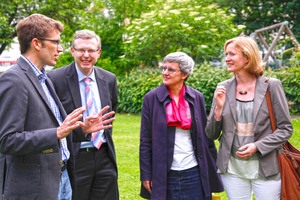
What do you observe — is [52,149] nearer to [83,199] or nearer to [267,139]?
[83,199]

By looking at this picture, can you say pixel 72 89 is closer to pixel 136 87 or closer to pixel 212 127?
pixel 212 127

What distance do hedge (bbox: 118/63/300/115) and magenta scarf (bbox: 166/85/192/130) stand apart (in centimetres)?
914

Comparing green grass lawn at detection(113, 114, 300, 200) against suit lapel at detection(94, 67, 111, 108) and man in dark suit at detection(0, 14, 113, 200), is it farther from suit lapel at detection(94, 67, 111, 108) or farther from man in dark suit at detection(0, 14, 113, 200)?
man in dark suit at detection(0, 14, 113, 200)

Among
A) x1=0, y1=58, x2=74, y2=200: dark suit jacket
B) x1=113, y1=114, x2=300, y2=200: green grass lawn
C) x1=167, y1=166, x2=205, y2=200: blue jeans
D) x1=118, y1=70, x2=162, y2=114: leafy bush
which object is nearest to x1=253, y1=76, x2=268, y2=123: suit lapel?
x1=167, y1=166, x2=205, y2=200: blue jeans

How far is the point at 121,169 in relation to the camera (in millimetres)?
6898

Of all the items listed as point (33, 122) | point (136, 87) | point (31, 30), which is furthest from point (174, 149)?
point (136, 87)

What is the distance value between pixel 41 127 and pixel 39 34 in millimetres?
680

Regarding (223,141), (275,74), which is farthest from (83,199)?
(275,74)

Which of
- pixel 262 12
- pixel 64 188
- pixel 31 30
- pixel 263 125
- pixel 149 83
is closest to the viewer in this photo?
pixel 31 30

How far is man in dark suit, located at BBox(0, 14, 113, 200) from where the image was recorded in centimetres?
233

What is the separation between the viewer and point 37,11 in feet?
69.9

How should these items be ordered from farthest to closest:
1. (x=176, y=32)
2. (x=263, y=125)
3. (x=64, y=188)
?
(x=176, y=32) < (x=263, y=125) < (x=64, y=188)

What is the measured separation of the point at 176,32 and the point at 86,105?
1195 centimetres

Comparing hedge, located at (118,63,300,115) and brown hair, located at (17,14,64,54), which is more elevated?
brown hair, located at (17,14,64,54)
